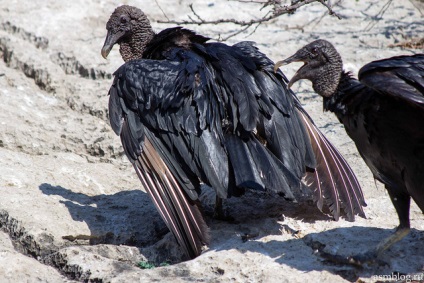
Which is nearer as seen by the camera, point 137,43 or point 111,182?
point 111,182

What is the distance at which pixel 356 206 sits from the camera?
5156 mm

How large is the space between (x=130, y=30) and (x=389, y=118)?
8.48ft

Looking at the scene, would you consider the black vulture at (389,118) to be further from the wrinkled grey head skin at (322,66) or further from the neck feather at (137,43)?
the neck feather at (137,43)

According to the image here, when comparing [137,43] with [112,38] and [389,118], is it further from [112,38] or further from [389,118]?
[389,118]

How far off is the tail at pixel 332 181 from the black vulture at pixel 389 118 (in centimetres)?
54

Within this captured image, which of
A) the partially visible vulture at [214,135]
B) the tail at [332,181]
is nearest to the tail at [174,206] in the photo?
the partially visible vulture at [214,135]

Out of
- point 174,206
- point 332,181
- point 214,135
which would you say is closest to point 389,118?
point 332,181

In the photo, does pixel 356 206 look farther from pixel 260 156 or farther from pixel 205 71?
pixel 205 71

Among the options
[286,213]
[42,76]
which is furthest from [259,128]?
[42,76]

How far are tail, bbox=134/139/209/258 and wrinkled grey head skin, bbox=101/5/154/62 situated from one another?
A: 1.56m

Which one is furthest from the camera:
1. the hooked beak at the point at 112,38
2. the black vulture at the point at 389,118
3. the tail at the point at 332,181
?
the hooked beak at the point at 112,38

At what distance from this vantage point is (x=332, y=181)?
5.31 metres

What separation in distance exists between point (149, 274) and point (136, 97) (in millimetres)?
1311

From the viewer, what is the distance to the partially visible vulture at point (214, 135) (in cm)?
484
